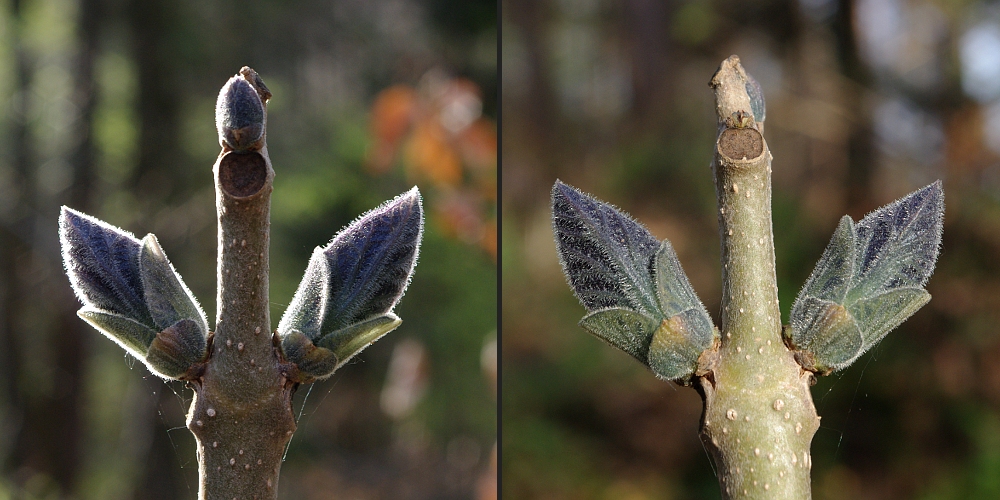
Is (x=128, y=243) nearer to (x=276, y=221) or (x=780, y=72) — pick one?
(x=780, y=72)

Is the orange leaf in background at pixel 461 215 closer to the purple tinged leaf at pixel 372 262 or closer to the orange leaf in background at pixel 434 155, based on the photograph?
the orange leaf in background at pixel 434 155

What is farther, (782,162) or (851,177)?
(782,162)

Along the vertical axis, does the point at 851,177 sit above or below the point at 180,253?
above

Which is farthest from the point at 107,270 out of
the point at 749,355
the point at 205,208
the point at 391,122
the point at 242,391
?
the point at 205,208

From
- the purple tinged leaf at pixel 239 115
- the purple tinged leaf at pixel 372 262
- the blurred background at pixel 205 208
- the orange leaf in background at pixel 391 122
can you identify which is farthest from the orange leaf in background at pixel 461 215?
the purple tinged leaf at pixel 239 115

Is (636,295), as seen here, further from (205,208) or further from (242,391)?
(205,208)

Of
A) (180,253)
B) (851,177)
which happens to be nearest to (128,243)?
(851,177)

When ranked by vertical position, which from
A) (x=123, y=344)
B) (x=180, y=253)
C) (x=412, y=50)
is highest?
(x=123, y=344)
